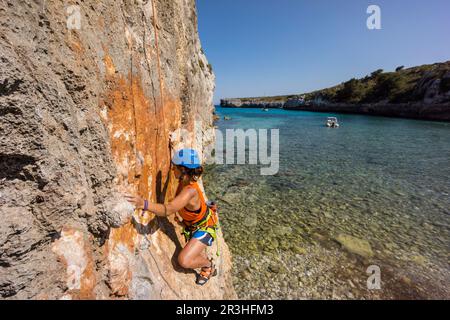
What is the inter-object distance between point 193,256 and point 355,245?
613 centimetres

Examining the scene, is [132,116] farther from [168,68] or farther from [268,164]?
[268,164]

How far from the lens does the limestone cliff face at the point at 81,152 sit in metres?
1.93

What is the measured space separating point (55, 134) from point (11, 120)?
42cm

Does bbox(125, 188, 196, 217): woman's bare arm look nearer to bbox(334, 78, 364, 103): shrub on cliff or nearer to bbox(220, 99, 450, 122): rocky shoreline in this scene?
bbox(220, 99, 450, 122): rocky shoreline

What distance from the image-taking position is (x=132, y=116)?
3.63 meters

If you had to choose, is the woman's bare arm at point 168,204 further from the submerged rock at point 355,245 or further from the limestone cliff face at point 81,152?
the submerged rock at point 355,245

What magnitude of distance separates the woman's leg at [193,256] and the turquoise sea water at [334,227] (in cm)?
212

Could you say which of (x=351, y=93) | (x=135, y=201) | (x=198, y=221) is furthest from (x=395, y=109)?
(x=135, y=201)

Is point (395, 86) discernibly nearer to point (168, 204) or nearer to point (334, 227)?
point (334, 227)

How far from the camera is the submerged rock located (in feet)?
24.5

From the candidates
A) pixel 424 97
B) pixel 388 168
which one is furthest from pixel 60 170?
pixel 424 97

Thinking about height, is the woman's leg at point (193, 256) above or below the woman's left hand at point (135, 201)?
below

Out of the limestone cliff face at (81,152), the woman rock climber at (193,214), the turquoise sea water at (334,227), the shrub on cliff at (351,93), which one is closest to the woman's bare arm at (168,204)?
the woman rock climber at (193,214)

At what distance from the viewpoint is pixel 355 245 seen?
781 centimetres
